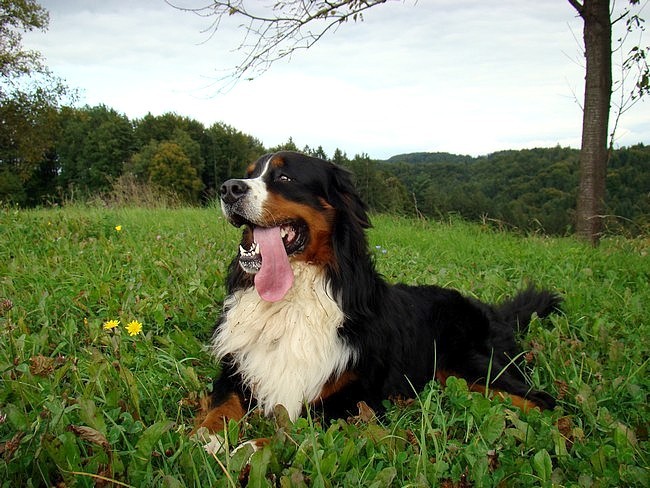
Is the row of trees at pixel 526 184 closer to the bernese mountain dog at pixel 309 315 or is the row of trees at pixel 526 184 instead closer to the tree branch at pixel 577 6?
the tree branch at pixel 577 6

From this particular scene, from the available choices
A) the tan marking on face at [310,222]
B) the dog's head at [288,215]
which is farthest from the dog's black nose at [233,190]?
the tan marking on face at [310,222]

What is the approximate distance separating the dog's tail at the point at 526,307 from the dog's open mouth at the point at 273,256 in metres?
1.73

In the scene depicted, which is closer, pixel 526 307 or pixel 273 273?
pixel 273 273

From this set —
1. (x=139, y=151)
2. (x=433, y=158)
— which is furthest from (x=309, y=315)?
(x=433, y=158)

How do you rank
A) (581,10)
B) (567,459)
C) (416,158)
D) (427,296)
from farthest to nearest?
(416,158) < (581,10) < (427,296) < (567,459)

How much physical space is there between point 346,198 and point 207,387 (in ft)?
4.23

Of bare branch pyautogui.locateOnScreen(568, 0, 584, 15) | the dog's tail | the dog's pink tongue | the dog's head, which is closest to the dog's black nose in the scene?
the dog's head

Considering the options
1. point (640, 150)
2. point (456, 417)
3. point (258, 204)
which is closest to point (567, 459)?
point (456, 417)

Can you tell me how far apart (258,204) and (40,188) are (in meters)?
61.5

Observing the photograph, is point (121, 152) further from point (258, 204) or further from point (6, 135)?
point (258, 204)

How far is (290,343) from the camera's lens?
8.18 feet

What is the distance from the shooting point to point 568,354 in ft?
9.72

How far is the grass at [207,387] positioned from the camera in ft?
5.22

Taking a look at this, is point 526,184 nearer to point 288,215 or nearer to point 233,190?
point 288,215
